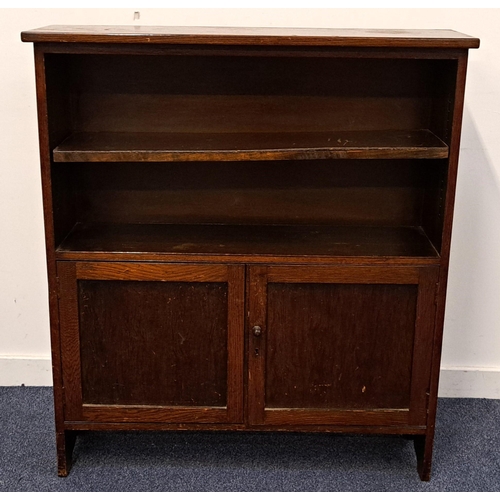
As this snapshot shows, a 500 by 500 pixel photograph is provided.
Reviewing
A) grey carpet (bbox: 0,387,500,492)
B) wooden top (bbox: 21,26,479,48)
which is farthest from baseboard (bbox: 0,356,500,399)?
wooden top (bbox: 21,26,479,48)

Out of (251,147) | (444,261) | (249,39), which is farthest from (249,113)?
(444,261)

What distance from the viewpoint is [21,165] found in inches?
79.3

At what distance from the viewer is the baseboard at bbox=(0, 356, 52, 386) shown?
2170 millimetres

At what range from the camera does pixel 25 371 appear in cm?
218

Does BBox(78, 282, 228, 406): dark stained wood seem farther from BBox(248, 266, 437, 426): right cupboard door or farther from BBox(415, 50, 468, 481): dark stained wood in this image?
BBox(415, 50, 468, 481): dark stained wood

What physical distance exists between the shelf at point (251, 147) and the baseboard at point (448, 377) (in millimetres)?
708

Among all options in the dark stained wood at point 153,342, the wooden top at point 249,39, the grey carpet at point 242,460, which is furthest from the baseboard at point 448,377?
the wooden top at point 249,39

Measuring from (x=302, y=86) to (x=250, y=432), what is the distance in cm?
84

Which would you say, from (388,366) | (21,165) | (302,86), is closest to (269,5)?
(302,86)

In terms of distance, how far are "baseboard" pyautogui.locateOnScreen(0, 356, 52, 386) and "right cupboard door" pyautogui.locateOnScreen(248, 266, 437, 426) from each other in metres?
0.68

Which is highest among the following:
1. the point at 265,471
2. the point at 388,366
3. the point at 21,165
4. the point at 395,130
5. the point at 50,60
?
the point at 50,60

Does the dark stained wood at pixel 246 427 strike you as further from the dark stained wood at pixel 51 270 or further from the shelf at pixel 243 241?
the shelf at pixel 243 241

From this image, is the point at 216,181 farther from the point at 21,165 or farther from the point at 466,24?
the point at 466,24

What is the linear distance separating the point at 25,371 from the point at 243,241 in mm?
795
